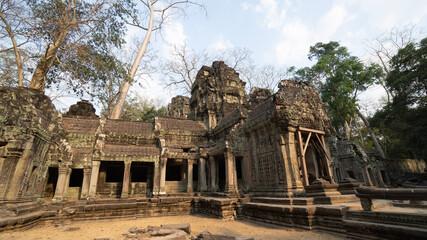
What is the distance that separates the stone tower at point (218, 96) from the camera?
18.0 m

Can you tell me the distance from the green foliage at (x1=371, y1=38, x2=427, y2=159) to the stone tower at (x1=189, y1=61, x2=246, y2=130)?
47.9 ft

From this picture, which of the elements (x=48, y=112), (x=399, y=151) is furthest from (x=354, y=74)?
(x=48, y=112)

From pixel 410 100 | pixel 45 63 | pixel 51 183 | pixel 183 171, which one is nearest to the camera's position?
pixel 45 63

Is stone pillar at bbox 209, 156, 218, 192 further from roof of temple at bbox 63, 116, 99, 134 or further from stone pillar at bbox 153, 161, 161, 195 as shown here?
roof of temple at bbox 63, 116, 99, 134

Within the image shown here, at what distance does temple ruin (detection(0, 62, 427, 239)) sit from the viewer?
6.66m

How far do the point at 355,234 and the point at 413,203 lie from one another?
381cm

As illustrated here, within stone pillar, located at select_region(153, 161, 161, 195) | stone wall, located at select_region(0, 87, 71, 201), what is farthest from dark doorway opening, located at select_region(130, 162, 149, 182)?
stone wall, located at select_region(0, 87, 71, 201)

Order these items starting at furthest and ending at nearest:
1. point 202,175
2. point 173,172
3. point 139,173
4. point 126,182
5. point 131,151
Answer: point 173,172
point 139,173
point 202,175
point 131,151
point 126,182

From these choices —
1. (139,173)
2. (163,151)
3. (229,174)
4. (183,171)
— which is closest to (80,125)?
(139,173)

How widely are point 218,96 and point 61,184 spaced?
1334 cm

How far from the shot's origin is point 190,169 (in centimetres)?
1314

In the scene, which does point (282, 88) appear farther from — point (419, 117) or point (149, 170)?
point (419, 117)

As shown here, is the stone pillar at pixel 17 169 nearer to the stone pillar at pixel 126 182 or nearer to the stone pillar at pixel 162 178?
the stone pillar at pixel 126 182

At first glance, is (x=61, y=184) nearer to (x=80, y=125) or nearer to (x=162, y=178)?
(x=80, y=125)
